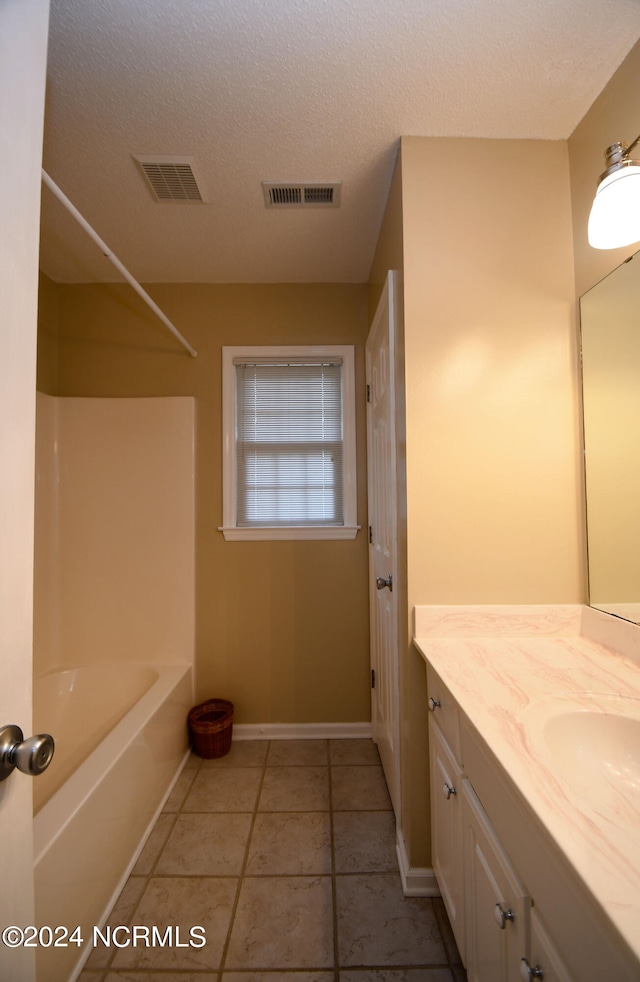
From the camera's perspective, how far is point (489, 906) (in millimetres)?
849

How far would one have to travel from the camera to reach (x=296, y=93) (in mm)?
1271

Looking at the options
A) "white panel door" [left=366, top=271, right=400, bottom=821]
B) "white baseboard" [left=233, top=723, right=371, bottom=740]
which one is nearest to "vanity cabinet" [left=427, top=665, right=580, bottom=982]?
"white panel door" [left=366, top=271, right=400, bottom=821]

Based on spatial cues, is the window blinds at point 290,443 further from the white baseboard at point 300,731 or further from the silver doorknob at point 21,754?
the silver doorknob at point 21,754

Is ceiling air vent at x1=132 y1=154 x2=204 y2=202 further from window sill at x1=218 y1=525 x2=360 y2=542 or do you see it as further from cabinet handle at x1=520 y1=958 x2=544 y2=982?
cabinet handle at x1=520 y1=958 x2=544 y2=982

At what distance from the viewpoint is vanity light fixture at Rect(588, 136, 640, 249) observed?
99cm

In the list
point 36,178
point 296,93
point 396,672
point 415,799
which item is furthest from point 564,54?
point 415,799

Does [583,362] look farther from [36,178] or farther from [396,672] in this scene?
[36,178]

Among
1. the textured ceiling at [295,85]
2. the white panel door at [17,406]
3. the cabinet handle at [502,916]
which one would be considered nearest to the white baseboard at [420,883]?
the cabinet handle at [502,916]

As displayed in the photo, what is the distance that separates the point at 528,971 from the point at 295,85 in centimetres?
214

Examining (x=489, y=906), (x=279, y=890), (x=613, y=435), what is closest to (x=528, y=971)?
(x=489, y=906)

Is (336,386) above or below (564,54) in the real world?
below

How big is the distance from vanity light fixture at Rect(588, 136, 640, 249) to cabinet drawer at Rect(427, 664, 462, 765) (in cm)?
125

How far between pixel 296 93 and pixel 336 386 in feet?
4.32

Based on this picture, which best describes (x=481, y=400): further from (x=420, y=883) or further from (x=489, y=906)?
(x=420, y=883)
